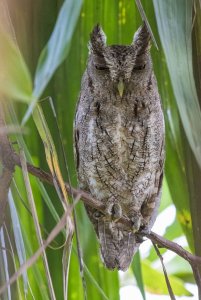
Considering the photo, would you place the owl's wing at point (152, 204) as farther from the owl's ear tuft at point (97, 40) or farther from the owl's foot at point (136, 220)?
the owl's ear tuft at point (97, 40)

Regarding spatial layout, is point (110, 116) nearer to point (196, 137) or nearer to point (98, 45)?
point (98, 45)

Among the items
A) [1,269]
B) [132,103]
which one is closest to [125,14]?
[132,103]

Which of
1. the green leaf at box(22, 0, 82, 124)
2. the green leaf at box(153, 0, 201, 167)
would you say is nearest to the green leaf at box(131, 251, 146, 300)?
the green leaf at box(153, 0, 201, 167)

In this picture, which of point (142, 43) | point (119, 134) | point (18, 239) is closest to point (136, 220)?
point (119, 134)

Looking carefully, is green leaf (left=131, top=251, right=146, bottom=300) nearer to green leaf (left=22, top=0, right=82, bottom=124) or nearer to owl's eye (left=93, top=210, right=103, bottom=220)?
owl's eye (left=93, top=210, right=103, bottom=220)

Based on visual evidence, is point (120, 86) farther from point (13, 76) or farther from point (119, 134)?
point (13, 76)
